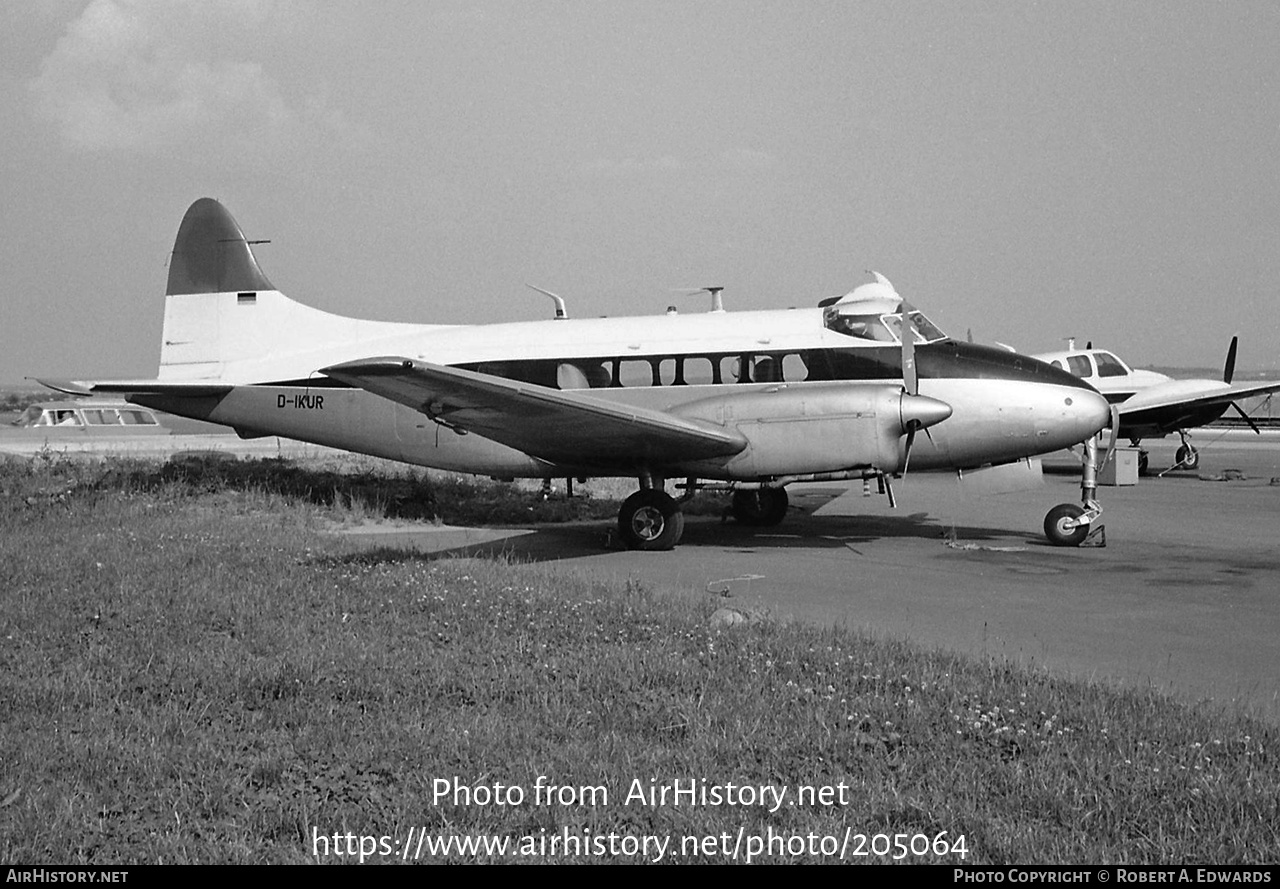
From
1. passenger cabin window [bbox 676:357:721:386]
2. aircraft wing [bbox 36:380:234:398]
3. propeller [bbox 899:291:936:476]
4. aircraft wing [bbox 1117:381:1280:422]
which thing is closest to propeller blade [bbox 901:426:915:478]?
propeller [bbox 899:291:936:476]

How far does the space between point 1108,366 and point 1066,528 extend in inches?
552

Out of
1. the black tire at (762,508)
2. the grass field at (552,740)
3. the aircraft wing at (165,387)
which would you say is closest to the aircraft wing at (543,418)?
the grass field at (552,740)

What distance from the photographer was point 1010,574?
32.7 ft

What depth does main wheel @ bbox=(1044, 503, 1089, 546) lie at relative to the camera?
39.0ft

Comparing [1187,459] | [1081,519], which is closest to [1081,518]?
[1081,519]

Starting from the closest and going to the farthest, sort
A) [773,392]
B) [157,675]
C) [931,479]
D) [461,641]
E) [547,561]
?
[157,675] < [461,641] < [547,561] < [773,392] < [931,479]

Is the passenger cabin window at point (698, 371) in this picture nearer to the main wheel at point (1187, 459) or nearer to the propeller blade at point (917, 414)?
the propeller blade at point (917, 414)

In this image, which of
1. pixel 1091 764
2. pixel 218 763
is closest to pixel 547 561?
pixel 218 763

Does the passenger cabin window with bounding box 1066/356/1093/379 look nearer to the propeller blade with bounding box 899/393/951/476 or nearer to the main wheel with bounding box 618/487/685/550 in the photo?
the propeller blade with bounding box 899/393/951/476

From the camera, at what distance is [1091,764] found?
443 centimetres

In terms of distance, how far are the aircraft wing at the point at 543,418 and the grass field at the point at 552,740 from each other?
2475 mm

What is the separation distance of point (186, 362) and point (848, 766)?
13.8m

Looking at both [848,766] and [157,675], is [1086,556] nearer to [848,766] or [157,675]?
[848,766]

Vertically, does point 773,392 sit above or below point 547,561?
above
